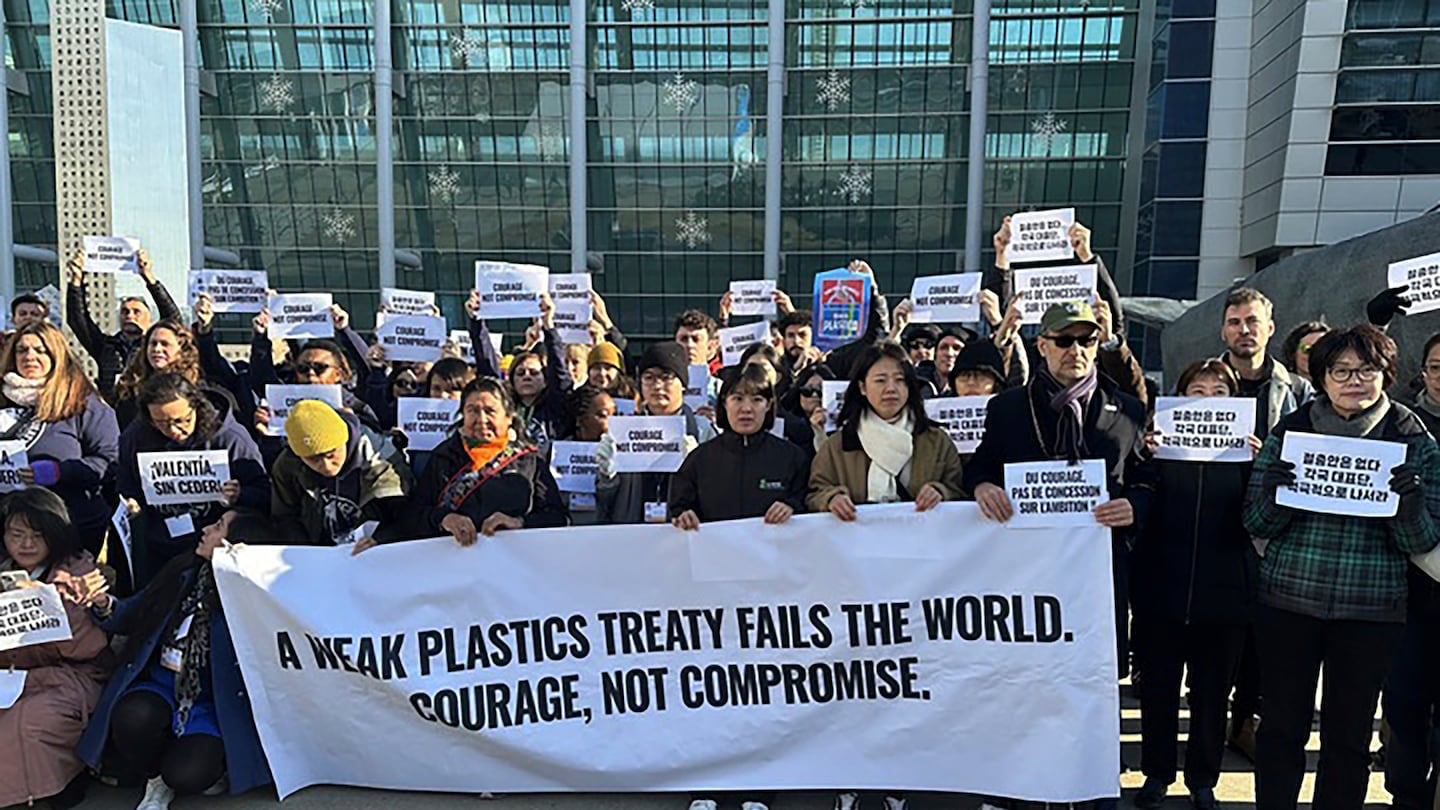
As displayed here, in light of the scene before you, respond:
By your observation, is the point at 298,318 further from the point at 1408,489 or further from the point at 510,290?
the point at 1408,489

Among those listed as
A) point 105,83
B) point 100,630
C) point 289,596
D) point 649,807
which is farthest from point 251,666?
point 105,83

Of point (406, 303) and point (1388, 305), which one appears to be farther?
point (406, 303)

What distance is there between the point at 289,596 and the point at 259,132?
34822 mm

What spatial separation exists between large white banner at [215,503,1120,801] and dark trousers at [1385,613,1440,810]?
1.37 meters

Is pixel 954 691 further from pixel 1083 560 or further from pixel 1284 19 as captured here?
pixel 1284 19

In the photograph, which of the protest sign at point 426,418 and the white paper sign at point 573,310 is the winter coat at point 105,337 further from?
the white paper sign at point 573,310

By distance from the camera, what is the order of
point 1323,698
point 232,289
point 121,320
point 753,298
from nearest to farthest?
point 1323,698, point 121,320, point 232,289, point 753,298

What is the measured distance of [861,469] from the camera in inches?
155

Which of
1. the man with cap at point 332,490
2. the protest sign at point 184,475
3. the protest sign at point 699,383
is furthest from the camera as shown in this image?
the protest sign at point 699,383

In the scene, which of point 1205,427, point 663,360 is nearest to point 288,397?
point 663,360

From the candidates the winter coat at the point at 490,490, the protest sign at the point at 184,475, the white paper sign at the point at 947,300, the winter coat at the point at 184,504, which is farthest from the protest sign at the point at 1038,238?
the protest sign at the point at 184,475

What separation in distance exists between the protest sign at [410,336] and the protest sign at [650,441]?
3.12 metres

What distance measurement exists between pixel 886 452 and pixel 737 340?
11.1 ft

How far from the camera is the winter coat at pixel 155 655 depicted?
408 centimetres
